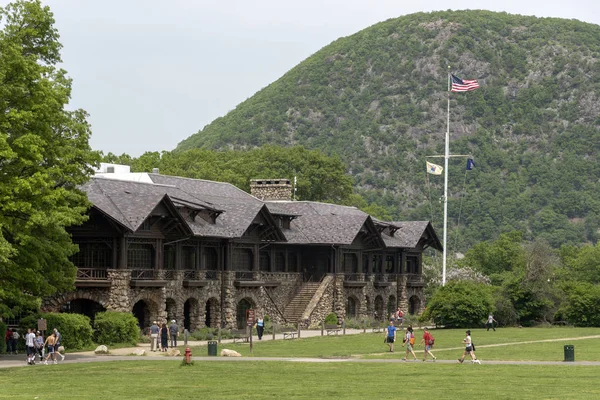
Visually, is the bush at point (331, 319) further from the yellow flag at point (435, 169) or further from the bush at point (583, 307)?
the bush at point (583, 307)

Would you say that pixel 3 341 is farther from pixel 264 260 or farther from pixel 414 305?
pixel 414 305

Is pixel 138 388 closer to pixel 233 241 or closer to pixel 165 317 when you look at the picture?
pixel 165 317

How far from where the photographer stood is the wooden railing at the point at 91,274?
64375 millimetres

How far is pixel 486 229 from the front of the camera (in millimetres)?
167500

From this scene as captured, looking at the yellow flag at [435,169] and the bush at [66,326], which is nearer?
the bush at [66,326]

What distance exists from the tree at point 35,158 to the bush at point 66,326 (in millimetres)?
3492

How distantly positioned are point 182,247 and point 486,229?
10126 cm

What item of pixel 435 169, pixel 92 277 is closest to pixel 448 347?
pixel 92 277

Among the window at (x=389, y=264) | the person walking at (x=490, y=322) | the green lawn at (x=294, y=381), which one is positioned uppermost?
the window at (x=389, y=264)

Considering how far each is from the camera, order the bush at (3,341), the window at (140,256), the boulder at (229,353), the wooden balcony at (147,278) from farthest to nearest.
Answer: the window at (140,256) → the wooden balcony at (147,278) → the bush at (3,341) → the boulder at (229,353)

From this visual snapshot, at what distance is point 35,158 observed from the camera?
4734 centimetres

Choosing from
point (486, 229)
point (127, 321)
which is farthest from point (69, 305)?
point (486, 229)

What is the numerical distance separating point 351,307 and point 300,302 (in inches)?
290

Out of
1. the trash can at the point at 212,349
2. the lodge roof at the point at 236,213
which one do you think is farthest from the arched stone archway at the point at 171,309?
the trash can at the point at 212,349
